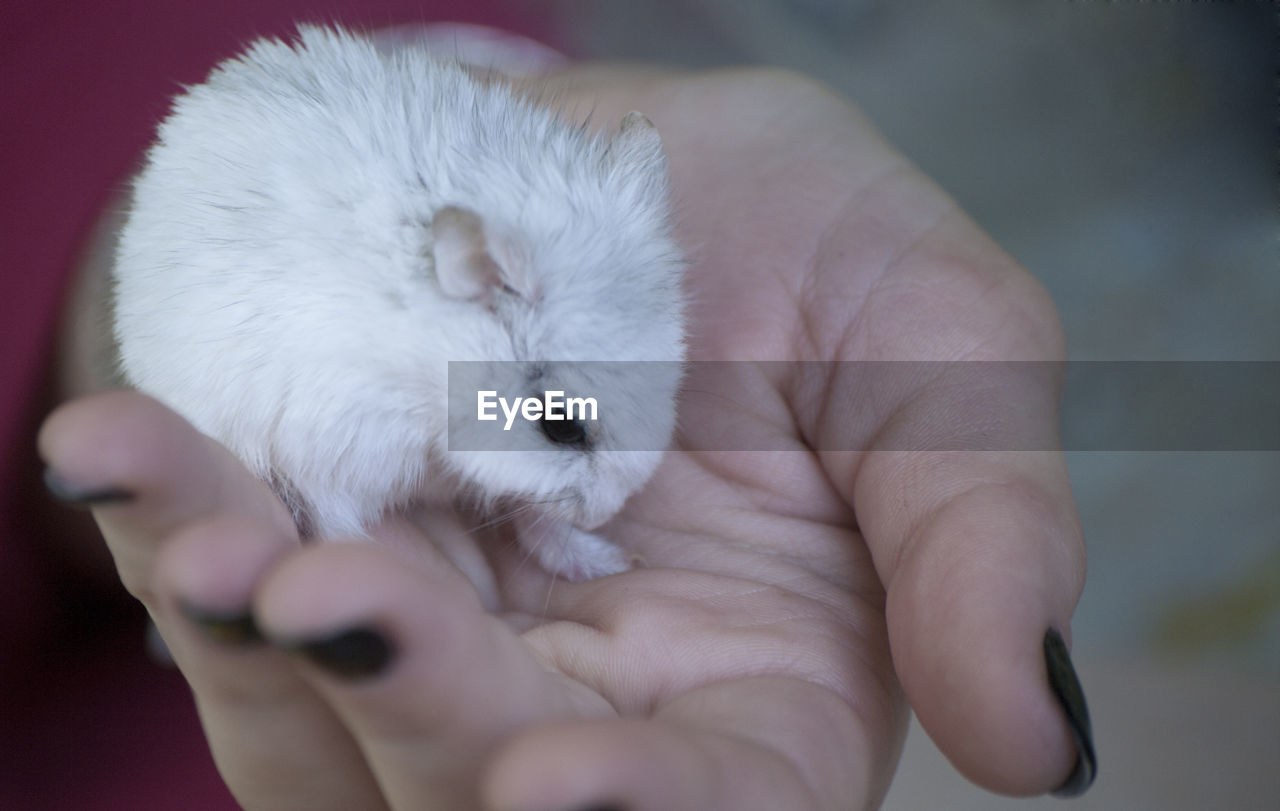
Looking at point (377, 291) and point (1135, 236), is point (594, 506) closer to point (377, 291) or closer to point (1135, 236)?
point (377, 291)

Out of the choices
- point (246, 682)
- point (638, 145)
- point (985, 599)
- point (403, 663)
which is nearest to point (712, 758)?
point (403, 663)

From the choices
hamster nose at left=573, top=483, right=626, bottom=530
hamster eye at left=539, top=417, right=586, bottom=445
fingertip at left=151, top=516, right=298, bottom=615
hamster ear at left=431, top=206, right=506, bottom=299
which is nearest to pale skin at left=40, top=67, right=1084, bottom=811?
fingertip at left=151, top=516, right=298, bottom=615

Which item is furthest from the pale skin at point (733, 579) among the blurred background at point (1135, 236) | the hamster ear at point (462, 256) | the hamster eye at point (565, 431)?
the blurred background at point (1135, 236)

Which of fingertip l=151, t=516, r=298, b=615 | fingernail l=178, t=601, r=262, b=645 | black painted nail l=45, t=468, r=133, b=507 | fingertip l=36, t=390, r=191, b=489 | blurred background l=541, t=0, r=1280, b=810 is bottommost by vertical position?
blurred background l=541, t=0, r=1280, b=810

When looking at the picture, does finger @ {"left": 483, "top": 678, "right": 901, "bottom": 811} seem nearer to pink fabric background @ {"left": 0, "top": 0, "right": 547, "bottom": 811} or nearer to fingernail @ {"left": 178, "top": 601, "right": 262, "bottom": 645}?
fingernail @ {"left": 178, "top": 601, "right": 262, "bottom": 645}

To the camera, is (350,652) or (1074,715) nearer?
(350,652)

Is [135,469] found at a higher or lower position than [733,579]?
higher
